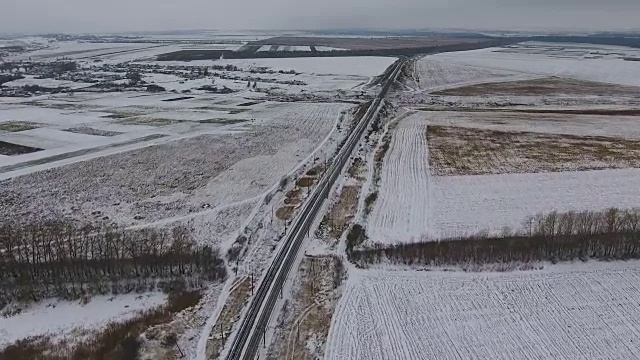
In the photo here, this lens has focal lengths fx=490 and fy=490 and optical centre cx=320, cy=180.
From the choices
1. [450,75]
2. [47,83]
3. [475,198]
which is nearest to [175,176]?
[475,198]

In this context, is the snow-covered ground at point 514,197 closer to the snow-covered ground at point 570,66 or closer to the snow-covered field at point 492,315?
the snow-covered field at point 492,315

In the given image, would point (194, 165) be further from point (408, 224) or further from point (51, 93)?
point (51, 93)

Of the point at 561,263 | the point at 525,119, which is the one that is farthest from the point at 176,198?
the point at 525,119

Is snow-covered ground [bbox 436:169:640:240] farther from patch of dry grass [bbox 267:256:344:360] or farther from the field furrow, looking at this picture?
patch of dry grass [bbox 267:256:344:360]

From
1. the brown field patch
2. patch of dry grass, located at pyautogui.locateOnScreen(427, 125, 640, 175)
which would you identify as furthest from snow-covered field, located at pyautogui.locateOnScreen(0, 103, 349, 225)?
the brown field patch

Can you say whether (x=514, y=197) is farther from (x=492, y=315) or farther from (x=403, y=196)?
(x=492, y=315)

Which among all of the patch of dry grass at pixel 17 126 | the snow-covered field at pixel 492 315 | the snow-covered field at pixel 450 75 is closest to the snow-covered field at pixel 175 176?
the patch of dry grass at pixel 17 126
